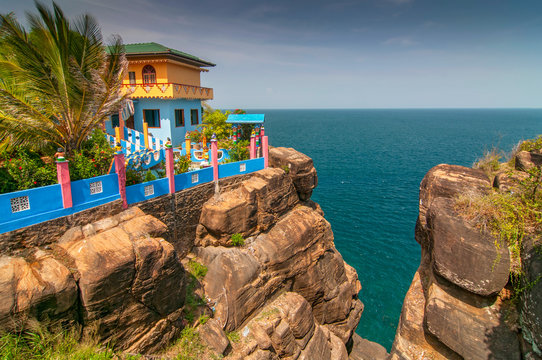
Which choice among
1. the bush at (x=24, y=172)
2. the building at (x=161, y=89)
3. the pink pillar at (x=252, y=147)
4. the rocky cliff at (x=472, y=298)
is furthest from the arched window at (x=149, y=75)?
the rocky cliff at (x=472, y=298)

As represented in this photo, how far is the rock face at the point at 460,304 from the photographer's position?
880 centimetres

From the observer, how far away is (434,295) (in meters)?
10.1

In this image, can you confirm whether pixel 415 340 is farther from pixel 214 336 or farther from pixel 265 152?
pixel 265 152

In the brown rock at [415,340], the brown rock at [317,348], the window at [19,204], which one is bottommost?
the brown rock at [317,348]

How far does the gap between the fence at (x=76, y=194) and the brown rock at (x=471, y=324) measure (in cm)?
1325

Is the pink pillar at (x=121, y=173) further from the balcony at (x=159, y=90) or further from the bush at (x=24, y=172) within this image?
the balcony at (x=159, y=90)

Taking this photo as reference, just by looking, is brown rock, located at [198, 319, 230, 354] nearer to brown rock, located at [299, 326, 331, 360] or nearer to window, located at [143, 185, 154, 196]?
brown rock, located at [299, 326, 331, 360]

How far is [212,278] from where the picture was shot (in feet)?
52.6

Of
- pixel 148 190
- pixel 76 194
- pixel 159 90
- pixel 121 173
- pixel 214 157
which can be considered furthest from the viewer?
pixel 159 90

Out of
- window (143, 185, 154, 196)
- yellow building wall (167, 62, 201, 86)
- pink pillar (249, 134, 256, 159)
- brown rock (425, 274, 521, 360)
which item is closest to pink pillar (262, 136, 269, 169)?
pink pillar (249, 134, 256, 159)

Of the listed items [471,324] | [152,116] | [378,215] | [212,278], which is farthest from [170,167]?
[378,215]

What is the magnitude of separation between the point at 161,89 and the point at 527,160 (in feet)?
84.0

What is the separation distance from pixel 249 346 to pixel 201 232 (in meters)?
6.89

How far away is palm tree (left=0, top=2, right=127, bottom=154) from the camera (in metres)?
11.7
